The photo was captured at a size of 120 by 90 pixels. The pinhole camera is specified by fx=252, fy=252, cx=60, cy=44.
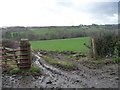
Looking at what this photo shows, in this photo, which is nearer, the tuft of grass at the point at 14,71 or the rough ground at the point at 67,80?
the rough ground at the point at 67,80

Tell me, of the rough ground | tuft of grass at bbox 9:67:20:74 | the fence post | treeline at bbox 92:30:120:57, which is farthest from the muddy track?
treeline at bbox 92:30:120:57

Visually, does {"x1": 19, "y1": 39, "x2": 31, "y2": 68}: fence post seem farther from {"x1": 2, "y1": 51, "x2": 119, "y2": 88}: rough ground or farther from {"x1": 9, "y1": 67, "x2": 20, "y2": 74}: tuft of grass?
{"x1": 2, "y1": 51, "x2": 119, "y2": 88}: rough ground

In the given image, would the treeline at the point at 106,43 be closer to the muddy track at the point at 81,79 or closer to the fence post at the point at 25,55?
the muddy track at the point at 81,79

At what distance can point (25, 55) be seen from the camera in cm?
1281

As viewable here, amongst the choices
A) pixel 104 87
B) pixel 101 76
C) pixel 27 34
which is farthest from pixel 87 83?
pixel 27 34

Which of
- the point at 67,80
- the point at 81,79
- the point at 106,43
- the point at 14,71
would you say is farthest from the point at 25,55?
the point at 106,43

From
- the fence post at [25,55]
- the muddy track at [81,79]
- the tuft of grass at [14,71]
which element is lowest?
the muddy track at [81,79]

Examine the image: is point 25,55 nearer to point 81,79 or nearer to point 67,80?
point 67,80

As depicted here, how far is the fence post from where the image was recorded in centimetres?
1274

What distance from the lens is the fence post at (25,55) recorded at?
1274 cm

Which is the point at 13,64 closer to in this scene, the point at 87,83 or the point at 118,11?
the point at 87,83

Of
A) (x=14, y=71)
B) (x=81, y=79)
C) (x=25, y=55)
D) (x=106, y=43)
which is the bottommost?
(x=81, y=79)

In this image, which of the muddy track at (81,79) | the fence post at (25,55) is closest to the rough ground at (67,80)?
the muddy track at (81,79)

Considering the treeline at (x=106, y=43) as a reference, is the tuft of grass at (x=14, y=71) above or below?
below
